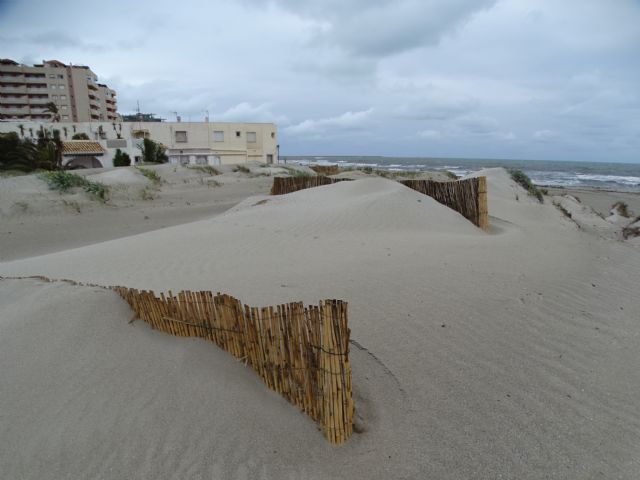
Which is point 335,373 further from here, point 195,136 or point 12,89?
point 12,89

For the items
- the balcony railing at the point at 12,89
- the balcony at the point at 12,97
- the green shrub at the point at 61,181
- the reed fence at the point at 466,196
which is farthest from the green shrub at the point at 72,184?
the balcony railing at the point at 12,89

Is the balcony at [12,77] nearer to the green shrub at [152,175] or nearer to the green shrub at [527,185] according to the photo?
the green shrub at [152,175]

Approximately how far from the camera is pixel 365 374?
10.5 feet

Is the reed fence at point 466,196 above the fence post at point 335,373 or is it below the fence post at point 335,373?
above

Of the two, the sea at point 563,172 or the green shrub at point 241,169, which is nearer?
the green shrub at point 241,169

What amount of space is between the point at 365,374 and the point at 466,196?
784 centimetres

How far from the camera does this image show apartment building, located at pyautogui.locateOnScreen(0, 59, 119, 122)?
64188 millimetres

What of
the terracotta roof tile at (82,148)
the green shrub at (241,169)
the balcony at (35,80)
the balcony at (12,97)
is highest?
the balcony at (35,80)

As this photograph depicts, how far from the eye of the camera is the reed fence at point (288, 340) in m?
2.51

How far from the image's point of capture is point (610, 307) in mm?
4805

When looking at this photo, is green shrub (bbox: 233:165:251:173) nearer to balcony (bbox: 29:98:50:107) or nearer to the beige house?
the beige house

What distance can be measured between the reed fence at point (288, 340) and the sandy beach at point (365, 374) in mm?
109

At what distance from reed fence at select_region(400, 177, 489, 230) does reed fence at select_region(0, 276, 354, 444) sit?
7.72m

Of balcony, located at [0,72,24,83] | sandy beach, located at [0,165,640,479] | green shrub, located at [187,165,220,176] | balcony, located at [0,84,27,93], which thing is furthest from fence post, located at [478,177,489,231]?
balcony, located at [0,72,24,83]
